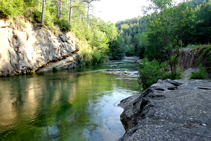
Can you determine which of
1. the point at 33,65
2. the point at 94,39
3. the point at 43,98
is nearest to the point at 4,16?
the point at 33,65

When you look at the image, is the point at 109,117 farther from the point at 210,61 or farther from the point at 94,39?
the point at 94,39

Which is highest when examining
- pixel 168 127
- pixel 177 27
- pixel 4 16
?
pixel 4 16

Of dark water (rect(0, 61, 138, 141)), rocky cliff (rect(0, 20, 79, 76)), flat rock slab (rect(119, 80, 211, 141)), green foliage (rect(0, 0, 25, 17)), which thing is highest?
green foliage (rect(0, 0, 25, 17))

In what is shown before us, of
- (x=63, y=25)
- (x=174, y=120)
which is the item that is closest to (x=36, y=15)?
(x=63, y=25)

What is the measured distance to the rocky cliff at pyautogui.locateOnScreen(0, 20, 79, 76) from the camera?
17.5m

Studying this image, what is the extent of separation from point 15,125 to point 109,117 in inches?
142

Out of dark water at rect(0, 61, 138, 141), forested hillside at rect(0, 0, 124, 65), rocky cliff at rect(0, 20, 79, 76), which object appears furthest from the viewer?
forested hillside at rect(0, 0, 124, 65)

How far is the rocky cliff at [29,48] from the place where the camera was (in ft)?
57.6

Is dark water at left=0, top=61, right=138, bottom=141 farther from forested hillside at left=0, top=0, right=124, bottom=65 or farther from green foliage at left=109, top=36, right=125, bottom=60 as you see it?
green foliage at left=109, top=36, right=125, bottom=60

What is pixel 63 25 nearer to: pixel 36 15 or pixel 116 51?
pixel 36 15

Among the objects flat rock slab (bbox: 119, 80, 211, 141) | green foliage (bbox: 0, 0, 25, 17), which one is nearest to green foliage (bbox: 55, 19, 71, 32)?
green foliage (bbox: 0, 0, 25, 17)

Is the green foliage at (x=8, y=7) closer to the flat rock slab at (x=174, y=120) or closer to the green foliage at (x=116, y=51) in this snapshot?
the flat rock slab at (x=174, y=120)

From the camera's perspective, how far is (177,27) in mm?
10492

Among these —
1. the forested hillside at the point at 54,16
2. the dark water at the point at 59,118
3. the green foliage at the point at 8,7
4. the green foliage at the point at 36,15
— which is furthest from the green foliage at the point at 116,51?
the dark water at the point at 59,118
